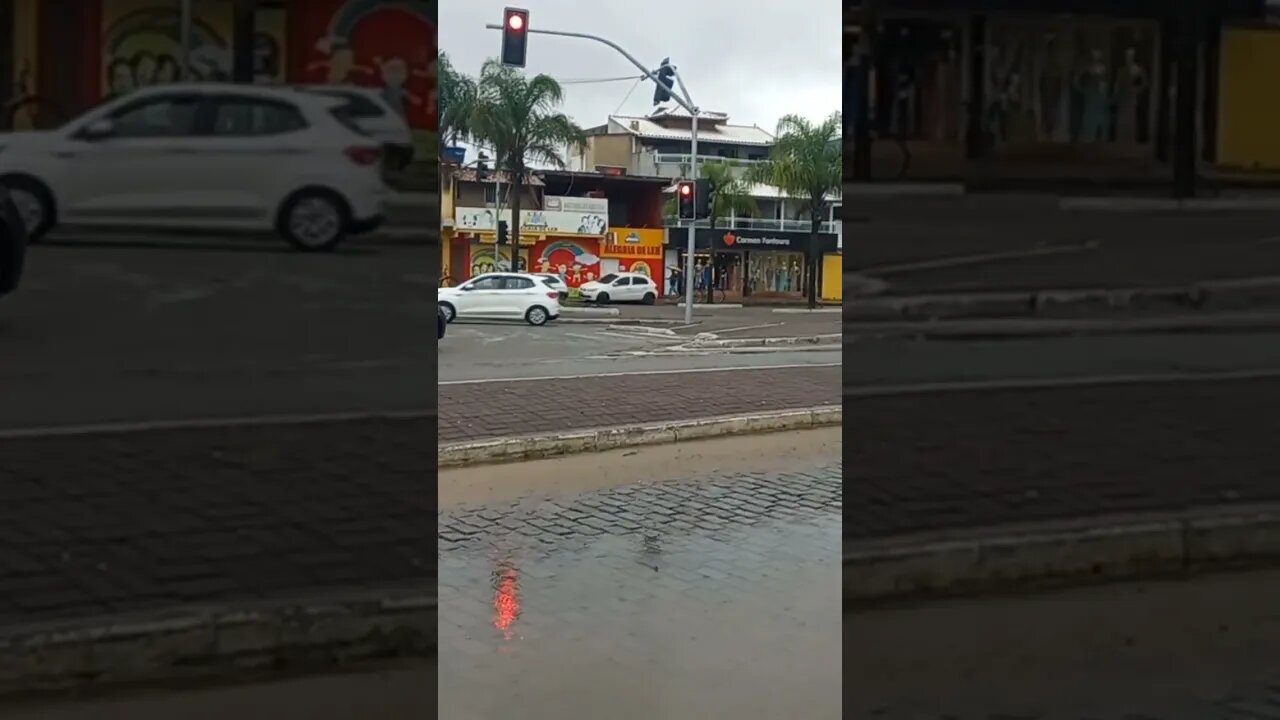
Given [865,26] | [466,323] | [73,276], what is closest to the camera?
[73,276]

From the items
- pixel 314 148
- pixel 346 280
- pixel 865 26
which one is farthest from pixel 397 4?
pixel 865 26

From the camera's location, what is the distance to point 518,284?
2669 cm

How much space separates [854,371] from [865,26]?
45.2 inches

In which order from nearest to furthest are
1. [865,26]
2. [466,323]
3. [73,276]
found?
[73,276] < [865,26] < [466,323]

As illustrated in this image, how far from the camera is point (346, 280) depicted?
12.5 feet

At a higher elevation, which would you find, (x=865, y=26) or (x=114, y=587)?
(x=865, y=26)

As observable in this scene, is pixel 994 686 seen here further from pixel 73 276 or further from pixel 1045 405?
pixel 73 276

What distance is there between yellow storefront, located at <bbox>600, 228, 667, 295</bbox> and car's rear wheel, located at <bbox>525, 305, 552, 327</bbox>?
18736 millimetres

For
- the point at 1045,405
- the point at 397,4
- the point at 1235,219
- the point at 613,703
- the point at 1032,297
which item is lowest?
the point at 613,703

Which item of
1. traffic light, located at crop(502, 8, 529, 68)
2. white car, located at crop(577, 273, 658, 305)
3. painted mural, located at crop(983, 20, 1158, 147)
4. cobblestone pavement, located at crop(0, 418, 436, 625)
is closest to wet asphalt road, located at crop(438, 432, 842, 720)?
cobblestone pavement, located at crop(0, 418, 436, 625)

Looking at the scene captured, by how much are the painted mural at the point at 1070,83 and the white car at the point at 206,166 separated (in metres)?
2.11

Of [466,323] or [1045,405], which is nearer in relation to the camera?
[1045,405]

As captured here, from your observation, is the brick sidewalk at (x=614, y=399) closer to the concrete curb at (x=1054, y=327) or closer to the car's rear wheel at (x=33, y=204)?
the concrete curb at (x=1054, y=327)

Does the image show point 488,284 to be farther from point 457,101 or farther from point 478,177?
point 478,177
